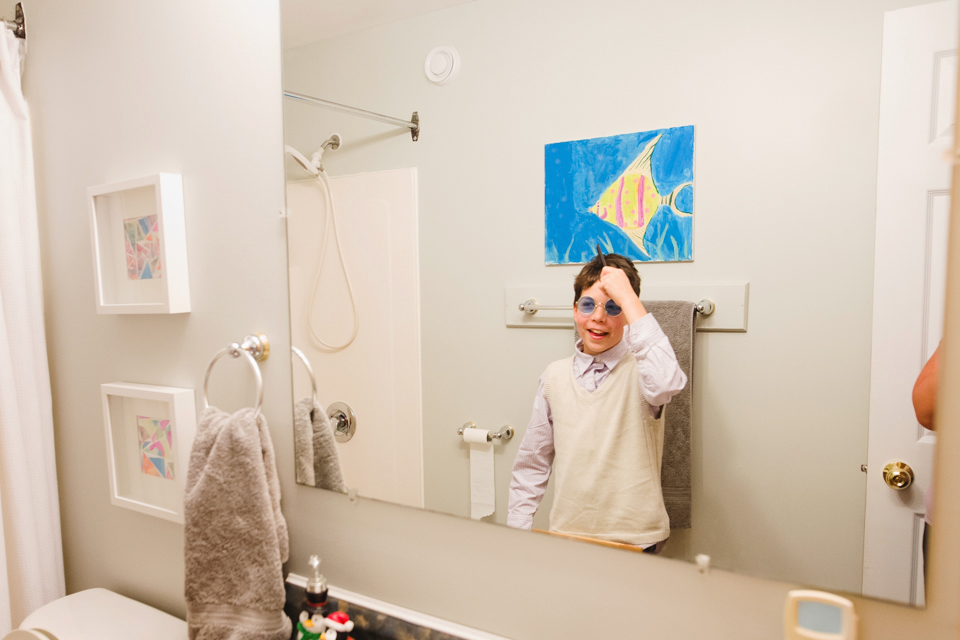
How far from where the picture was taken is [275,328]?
99 centimetres

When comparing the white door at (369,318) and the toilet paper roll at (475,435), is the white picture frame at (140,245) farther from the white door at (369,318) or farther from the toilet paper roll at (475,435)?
the toilet paper roll at (475,435)

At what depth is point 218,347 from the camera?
1.06m

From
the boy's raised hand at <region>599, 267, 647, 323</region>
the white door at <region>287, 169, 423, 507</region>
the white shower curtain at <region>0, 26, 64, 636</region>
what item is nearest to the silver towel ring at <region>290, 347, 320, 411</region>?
the white door at <region>287, 169, 423, 507</region>

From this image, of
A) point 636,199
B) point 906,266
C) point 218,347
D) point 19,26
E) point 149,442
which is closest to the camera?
point 906,266

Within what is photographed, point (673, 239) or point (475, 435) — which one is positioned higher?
point (673, 239)

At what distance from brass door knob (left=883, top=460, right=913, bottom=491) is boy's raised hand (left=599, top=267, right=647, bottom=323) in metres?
0.30

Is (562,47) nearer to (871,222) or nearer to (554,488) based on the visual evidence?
(871,222)

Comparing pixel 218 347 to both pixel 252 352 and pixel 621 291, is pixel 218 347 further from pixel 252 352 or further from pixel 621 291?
pixel 621 291

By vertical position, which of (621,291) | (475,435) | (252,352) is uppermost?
(621,291)

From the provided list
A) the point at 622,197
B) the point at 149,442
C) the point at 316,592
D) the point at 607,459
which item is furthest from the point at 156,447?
the point at 622,197

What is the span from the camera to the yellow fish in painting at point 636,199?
0.66 metres

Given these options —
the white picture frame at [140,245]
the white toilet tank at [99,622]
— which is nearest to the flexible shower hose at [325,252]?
the white picture frame at [140,245]

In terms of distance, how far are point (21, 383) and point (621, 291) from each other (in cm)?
135

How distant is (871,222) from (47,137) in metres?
1.62
